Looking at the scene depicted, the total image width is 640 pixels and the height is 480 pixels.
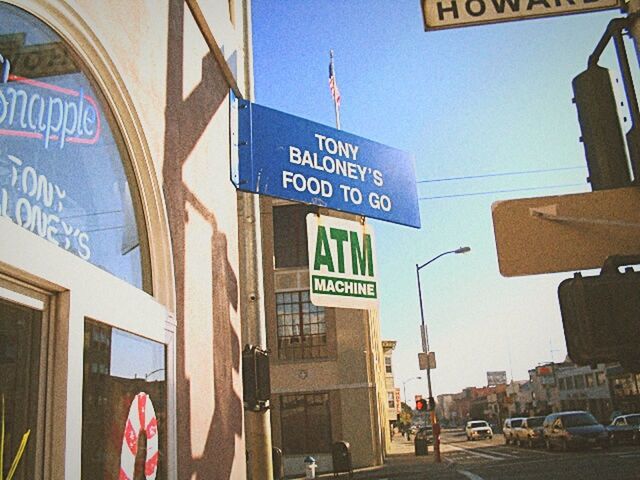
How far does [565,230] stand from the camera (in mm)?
2963

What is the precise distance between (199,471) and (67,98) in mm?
2772

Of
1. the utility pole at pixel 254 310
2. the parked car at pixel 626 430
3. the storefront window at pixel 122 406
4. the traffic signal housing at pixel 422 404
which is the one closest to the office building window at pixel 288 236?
the traffic signal housing at pixel 422 404

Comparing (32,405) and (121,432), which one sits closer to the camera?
(32,405)

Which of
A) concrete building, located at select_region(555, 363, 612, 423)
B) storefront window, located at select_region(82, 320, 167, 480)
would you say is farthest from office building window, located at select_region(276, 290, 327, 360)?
concrete building, located at select_region(555, 363, 612, 423)

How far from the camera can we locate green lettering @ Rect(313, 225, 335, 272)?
4.77 m

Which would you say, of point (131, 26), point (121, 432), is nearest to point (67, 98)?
point (131, 26)

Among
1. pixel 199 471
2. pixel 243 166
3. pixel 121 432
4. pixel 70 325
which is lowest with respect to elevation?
pixel 199 471

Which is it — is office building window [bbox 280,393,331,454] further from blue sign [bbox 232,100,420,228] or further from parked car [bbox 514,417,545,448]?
blue sign [bbox 232,100,420,228]

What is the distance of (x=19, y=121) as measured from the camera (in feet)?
8.57

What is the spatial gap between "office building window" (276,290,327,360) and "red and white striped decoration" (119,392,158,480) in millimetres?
22086

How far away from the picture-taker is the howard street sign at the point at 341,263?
4.70 metres

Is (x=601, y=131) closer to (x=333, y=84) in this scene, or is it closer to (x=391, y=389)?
(x=333, y=84)

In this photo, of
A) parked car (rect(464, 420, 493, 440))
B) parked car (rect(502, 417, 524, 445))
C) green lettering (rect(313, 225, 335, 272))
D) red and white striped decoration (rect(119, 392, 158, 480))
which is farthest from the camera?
parked car (rect(464, 420, 493, 440))

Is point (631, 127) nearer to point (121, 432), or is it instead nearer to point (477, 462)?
point (121, 432)
